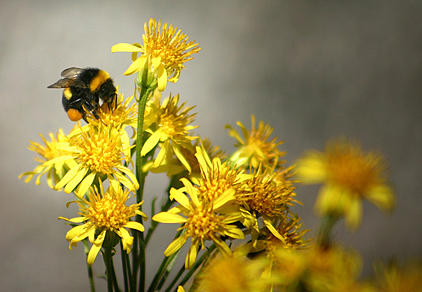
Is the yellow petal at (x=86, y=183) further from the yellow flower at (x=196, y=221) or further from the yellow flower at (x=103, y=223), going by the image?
the yellow flower at (x=196, y=221)

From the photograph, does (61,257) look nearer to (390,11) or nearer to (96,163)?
(96,163)

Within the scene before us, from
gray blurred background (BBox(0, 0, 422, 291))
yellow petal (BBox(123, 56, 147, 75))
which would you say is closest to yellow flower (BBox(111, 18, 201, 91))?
yellow petal (BBox(123, 56, 147, 75))

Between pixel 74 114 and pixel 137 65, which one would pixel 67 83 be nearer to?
pixel 74 114

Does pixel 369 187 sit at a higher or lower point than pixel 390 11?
lower

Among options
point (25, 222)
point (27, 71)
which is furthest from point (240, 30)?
point (25, 222)

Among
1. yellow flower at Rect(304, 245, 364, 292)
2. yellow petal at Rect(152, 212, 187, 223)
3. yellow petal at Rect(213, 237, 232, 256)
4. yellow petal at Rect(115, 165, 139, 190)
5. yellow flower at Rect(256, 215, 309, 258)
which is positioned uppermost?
yellow petal at Rect(115, 165, 139, 190)

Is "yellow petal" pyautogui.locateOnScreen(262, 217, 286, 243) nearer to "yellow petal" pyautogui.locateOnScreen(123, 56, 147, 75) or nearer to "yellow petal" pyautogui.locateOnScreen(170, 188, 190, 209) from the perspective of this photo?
"yellow petal" pyautogui.locateOnScreen(170, 188, 190, 209)
